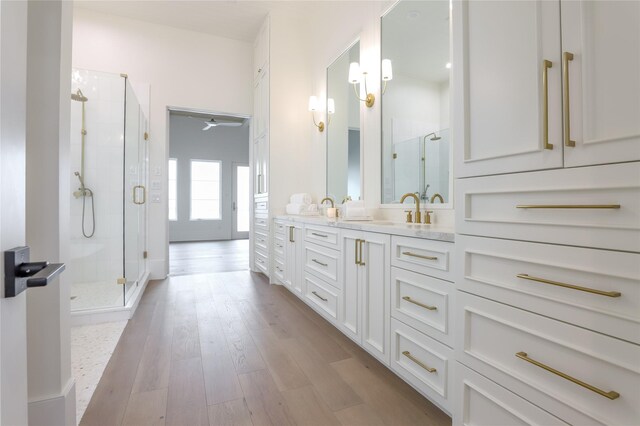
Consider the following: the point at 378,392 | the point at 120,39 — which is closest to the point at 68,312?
the point at 378,392

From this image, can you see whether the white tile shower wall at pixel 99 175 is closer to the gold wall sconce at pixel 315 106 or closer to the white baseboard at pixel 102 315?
the white baseboard at pixel 102 315

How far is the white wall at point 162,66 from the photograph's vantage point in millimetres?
3895

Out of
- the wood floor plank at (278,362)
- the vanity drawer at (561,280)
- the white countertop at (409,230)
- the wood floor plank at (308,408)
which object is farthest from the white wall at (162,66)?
the vanity drawer at (561,280)

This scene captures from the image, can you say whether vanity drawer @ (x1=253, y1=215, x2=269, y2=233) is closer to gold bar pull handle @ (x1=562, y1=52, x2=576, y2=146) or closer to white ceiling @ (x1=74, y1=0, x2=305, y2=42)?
white ceiling @ (x1=74, y1=0, x2=305, y2=42)

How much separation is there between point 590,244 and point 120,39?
16.7 feet

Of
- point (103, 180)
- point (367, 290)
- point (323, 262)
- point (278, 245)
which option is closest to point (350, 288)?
point (367, 290)

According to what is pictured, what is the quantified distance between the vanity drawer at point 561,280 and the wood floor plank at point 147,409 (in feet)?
4.76

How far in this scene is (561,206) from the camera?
889 mm

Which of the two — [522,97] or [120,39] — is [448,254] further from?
[120,39]

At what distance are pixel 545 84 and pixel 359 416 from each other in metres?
1.48

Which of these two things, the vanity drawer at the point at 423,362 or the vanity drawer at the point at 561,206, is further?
the vanity drawer at the point at 423,362

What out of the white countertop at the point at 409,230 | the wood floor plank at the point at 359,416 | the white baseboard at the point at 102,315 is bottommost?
the wood floor plank at the point at 359,416

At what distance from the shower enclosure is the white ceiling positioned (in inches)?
44.6

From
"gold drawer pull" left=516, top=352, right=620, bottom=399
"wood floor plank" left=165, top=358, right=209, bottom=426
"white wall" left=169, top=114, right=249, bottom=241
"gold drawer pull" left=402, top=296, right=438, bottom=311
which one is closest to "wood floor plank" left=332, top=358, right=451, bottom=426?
"gold drawer pull" left=402, top=296, right=438, bottom=311
